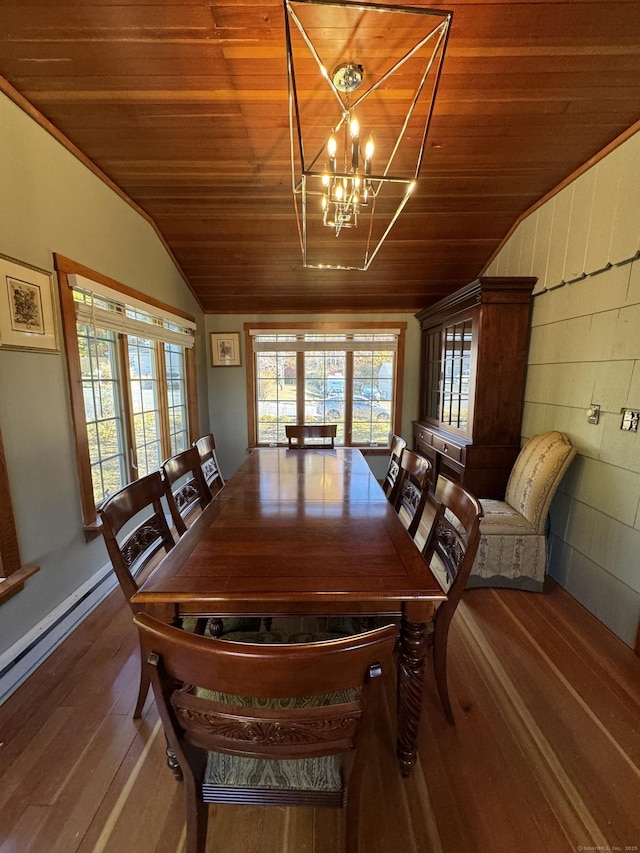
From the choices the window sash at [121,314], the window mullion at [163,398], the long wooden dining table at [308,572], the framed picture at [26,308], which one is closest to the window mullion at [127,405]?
the window sash at [121,314]

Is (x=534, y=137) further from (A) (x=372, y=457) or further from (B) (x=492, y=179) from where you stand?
(A) (x=372, y=457)

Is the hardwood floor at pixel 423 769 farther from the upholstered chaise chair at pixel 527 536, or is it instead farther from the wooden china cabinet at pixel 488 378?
the wooden china cabinet at pixel 488 378

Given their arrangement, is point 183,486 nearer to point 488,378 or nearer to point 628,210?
point 488,378

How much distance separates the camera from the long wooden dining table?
3.21 ft

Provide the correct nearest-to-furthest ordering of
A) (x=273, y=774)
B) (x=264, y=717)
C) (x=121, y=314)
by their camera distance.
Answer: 1. (x=264, y=717)
2. (x=273, y=774)
3. (x=121, y=314)

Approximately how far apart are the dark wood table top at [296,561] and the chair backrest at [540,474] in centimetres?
116

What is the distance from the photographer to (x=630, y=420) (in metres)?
1.75

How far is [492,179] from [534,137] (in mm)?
348

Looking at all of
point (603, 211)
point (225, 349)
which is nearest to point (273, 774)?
point (603, 211)

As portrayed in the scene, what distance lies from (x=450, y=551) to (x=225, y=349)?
3.42m

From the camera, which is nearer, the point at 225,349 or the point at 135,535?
the point at 135,535

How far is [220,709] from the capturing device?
669 mm

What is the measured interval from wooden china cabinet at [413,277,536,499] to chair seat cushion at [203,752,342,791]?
2244 millimetres

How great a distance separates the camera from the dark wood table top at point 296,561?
0.98 meters
